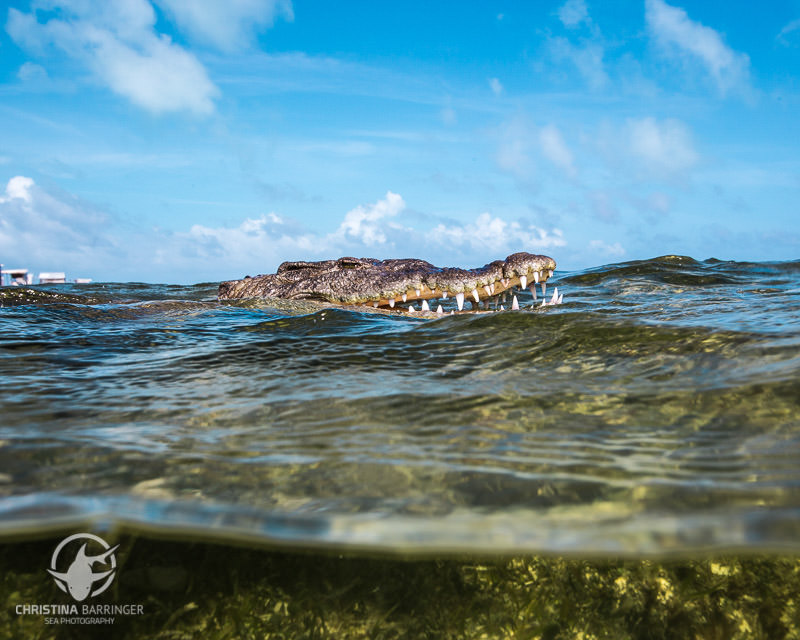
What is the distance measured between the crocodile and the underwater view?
3474mm

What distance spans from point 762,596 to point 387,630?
88 cm

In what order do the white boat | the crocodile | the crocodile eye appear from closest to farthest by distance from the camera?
1. the crocodile
2. the crocodile eye
3. the white boat

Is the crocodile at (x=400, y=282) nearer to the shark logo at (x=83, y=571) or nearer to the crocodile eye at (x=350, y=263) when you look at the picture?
the crocodile eye at (x=350, y=263)

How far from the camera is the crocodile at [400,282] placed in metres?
6.91

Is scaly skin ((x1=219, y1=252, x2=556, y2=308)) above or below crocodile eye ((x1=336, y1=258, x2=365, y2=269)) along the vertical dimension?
below

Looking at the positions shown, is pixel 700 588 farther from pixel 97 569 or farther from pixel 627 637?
pixel 97 569

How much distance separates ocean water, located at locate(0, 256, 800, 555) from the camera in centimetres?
136

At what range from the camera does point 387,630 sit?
4.42 ft

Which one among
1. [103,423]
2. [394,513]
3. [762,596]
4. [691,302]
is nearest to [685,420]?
[762,596]

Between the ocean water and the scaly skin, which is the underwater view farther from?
the scaly skin

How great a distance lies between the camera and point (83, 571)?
1.39 m

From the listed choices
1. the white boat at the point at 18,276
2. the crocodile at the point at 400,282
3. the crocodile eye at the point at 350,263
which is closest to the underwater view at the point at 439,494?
the crocodile at the point at 400,282

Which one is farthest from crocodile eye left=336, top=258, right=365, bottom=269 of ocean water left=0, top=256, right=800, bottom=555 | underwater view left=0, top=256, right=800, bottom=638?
underwater view left=0, top=256, right=800, bottom=638

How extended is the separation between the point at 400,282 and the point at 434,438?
18.1 ft
